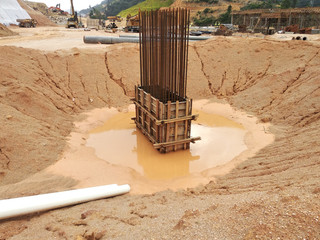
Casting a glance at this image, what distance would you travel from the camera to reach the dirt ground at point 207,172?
3982mm

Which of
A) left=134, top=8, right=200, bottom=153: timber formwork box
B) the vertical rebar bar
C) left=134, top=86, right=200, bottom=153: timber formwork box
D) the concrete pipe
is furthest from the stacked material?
left=134, top=86, right=200, bottom=153: timber formwork box

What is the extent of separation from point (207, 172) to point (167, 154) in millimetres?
1667

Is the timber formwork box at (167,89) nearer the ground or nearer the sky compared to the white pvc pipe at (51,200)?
nearer the sky

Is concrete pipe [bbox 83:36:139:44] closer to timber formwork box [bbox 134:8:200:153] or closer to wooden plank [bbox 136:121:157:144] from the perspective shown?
timber formwork box [bbox 134:8:200:153]

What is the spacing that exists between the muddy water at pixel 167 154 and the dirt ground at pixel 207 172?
3.21 feet

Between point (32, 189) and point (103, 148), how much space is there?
3.36 metres

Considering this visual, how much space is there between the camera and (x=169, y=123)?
8344 mm

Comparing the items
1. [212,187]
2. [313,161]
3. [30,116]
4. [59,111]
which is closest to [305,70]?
[313,161]

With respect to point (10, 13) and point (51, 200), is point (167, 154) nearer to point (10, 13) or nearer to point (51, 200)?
point (51, 200)

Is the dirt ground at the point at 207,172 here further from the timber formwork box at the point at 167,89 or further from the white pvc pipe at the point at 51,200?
the timber formwork box at the point at 167,89

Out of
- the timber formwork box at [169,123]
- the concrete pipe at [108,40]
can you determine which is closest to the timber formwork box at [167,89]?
the timber formwork box at [169,123]

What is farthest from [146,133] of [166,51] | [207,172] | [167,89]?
[166,51]

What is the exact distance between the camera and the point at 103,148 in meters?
9.13

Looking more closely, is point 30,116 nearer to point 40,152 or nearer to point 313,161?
point 40,152
